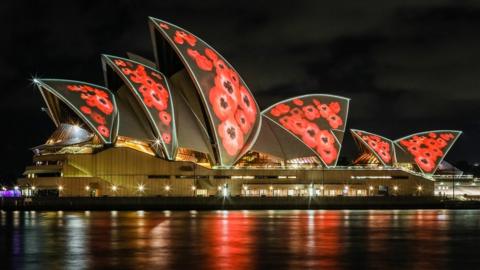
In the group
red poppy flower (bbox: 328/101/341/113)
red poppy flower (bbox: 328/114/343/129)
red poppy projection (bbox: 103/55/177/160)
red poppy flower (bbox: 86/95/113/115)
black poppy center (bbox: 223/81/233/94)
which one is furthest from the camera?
red poppy flower (bbox: 328/101/341/113)

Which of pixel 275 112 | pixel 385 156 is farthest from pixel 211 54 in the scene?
pixel 385 156

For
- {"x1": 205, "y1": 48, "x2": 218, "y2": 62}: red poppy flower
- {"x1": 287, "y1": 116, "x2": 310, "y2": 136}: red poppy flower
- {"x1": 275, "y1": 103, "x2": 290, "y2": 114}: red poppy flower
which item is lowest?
{"x1": 287, "y1": 116, "x2": 310, "y2": 136}: red poppy flower

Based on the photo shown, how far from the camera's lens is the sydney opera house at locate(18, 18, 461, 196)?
7144 centimetres

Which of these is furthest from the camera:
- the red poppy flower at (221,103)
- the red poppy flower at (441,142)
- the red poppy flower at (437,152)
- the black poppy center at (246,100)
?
the red poppy flower at (441,142)

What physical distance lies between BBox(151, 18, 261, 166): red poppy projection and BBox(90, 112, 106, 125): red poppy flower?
34.1 ft

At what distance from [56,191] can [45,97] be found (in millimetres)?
10036

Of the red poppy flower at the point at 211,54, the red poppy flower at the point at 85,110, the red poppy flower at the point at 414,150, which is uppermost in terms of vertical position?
the red poppy flower at the point at 211,54

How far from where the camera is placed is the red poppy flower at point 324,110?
277 feet

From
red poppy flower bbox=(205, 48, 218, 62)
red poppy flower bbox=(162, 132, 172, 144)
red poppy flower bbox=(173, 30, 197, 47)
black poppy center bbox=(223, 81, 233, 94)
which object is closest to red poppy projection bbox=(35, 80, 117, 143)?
red poppy flower bbox=(162, 132, 172, 144)

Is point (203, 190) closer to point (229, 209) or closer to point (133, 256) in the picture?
point (229, 209)

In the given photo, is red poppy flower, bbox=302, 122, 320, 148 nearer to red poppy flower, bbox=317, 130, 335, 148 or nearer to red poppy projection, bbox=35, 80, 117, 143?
red poppy flower, bbox=317, 130, 335, 148

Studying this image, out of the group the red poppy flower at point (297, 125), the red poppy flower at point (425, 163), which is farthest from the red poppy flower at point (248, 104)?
the red poppy flower at point (425, 163)

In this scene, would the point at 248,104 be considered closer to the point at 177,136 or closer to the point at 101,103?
the point at 177,136

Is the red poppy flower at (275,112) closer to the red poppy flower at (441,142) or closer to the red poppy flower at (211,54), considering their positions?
the red poppy flower at (211,54)
